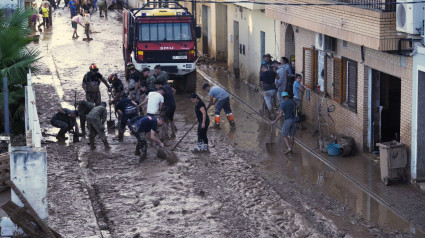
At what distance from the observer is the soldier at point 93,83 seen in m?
23.2

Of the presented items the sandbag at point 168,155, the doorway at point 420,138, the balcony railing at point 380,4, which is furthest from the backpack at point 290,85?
the doorway at point 420,138

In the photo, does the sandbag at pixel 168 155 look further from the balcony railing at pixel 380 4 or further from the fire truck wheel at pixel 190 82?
the fire truck wheel at pixel 190 82

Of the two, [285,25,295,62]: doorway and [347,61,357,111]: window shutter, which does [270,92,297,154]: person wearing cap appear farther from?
[285,25,295,62]: doorway

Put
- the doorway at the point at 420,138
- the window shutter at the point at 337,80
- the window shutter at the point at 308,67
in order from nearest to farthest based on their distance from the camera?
the doorway at the point at 420,138
the window shutter at the point at 337,80
the window shutter at the point at 308,67

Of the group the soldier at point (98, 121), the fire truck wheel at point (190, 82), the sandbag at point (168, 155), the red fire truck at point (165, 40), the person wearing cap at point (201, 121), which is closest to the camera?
the sandbag at point (168, 155)

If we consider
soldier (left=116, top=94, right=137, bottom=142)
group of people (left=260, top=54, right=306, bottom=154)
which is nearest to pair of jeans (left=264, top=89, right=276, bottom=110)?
group of people (left=260, top=54, right=306, bottom=154)

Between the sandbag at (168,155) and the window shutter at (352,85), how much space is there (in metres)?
4.42

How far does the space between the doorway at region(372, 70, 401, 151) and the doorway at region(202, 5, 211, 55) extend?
59.4 feet

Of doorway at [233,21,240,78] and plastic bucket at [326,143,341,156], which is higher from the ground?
doorway at [233,21,240,78]

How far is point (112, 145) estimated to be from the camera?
20.6 m

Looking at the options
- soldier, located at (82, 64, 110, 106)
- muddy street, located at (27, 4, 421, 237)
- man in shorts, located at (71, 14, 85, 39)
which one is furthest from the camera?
man in shorts, located at (71, 14, 85, 39)

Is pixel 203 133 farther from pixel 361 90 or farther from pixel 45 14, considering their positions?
pixel 45 14

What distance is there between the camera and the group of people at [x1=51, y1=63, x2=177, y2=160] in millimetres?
Result: 19000

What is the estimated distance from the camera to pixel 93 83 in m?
23.4
